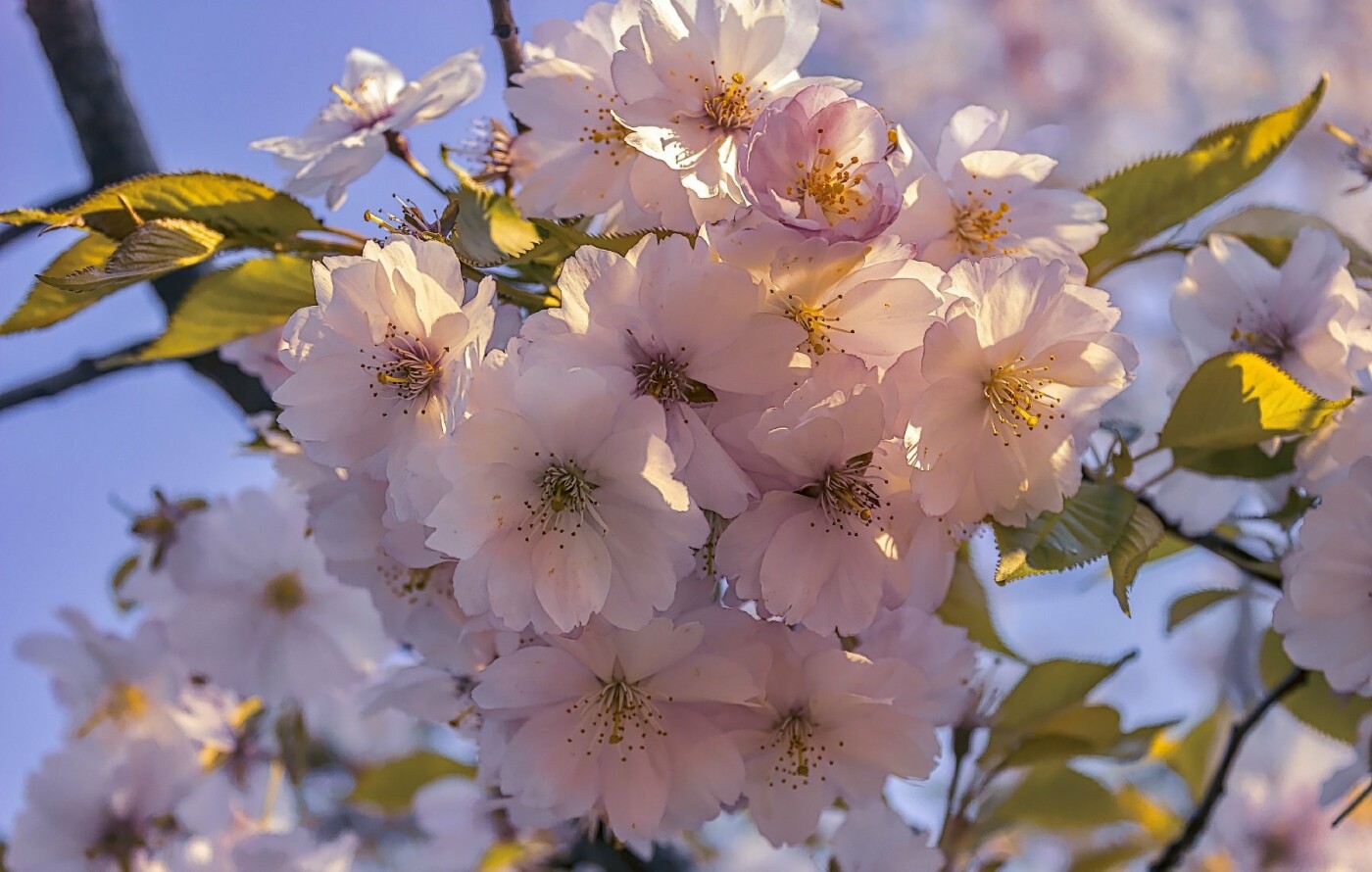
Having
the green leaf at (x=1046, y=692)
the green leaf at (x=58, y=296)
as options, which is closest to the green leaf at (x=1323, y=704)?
the green leaf at (x=1046, y=692)

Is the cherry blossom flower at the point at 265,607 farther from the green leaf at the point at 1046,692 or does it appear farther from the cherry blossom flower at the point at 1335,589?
the cherry blossom flower at the point at 1335,589

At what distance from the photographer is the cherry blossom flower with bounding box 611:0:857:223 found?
28.4 inches

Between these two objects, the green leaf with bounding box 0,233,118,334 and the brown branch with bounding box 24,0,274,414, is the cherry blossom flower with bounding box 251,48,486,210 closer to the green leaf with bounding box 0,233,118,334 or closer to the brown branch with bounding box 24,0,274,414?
the green leaf with bounding box 0,233,118,334

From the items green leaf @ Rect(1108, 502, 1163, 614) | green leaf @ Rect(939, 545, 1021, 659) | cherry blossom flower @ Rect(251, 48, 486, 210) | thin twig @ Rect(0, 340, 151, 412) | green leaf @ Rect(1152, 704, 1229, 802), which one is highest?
cherry blossom flower @ Rect(251, 48, 486, 210)

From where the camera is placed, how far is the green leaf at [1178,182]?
0.91 meters

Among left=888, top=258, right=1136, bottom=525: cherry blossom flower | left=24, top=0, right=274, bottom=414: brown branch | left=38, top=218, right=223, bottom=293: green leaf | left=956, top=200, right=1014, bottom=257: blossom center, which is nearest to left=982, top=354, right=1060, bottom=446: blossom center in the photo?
left=888, top=258, right=1136, bottom=525: cherry blossom flower

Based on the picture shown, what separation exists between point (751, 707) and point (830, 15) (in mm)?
6134

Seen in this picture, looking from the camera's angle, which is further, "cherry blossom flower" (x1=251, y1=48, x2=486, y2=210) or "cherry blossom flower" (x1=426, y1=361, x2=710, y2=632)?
"cherry blossom flower" (x1=251, y1=48, x2=486, y2=210)

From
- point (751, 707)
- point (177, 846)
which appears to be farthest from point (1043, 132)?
point (177, 846)

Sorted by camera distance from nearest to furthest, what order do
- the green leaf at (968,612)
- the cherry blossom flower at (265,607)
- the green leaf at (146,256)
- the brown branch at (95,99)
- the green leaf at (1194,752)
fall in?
the green leaf at (146,256), the green leaf at (968,612), the cherry blossom flower at (265,607), the brown branch at (95,99), the green leaf at (1194,752)

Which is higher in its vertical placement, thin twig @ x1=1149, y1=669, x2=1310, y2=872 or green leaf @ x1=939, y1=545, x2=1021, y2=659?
green leaf @ x1=939, y1=545, x2=1021, y2=659

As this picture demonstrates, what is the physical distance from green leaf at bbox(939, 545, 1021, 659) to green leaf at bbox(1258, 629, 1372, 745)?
346 millimetres

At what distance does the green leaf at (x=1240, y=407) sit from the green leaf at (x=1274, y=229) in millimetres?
204

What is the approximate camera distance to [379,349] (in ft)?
2.23
